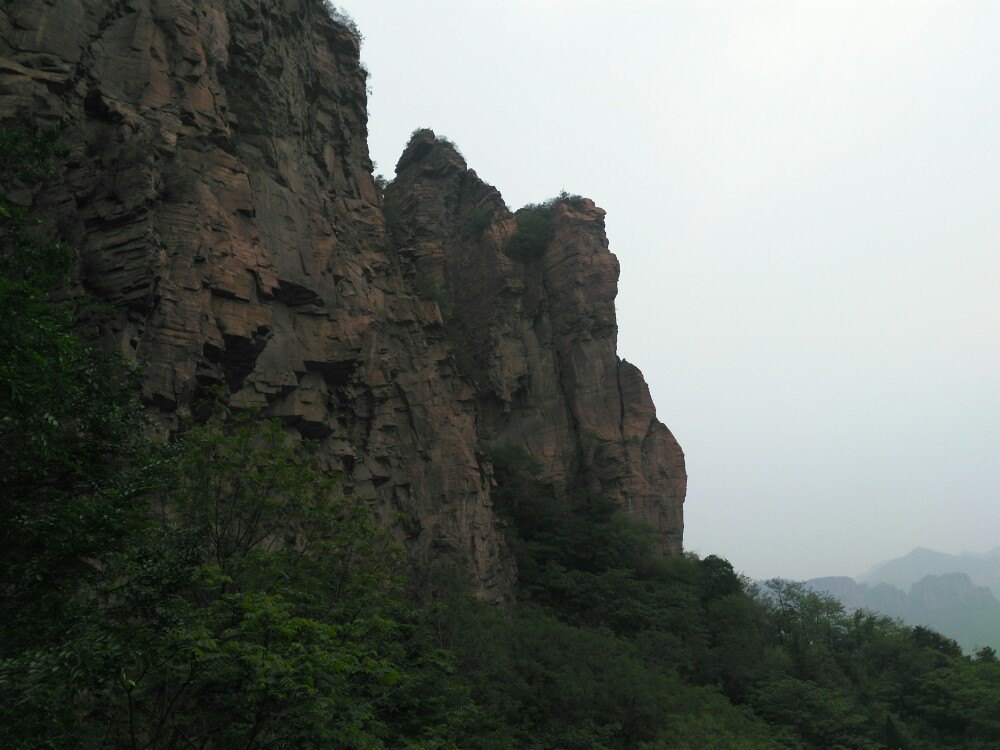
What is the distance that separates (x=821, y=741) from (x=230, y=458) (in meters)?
27.1

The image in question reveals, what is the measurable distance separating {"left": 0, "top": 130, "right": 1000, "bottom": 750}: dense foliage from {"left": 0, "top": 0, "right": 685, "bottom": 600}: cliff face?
244cm

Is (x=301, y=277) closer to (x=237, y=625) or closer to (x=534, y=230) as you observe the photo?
(x=237, y=625)

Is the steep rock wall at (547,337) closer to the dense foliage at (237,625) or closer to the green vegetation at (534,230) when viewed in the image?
the green vegetation at (534,230)

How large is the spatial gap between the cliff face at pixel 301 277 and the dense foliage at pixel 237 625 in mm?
2441

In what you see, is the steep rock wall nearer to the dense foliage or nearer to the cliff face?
the cliff face

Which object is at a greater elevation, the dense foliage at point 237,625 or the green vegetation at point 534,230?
the green vegetation at point 534,230

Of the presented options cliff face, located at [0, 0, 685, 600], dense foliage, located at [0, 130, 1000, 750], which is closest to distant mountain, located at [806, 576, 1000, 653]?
cliff face, located at [0, 0, 685, 600]

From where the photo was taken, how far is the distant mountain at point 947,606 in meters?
133

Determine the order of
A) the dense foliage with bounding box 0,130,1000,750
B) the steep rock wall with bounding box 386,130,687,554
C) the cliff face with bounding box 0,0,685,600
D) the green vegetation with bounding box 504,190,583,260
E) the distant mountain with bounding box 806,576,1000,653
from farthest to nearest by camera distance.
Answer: the distant mountain with bounding box 806,576,1000,653
the green vegetation with bounding box 504,190,583,260
the steep rock wall with bounding box 386,130,687,554
the cliff face with bounding box 0,0,685,600
the dense foliage with bounding box 0,130,1000,750

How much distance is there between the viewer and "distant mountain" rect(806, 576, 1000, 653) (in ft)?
436

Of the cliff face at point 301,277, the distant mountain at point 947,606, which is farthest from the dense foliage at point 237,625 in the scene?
the distant mountain at point 947,606

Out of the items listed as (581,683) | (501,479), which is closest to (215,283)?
(581,683)

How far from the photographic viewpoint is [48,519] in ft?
26.0

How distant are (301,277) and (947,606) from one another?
182 meters
